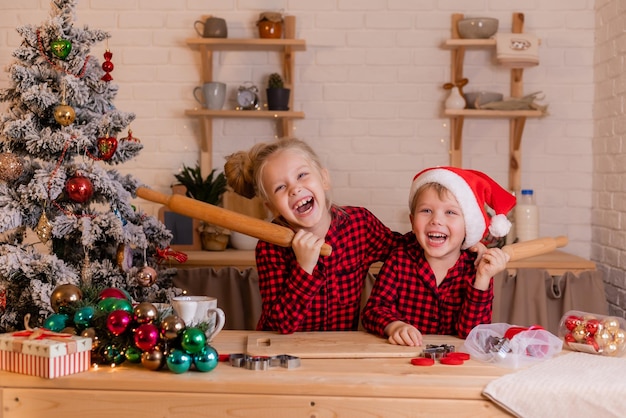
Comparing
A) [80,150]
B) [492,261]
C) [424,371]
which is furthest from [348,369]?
[80,150]

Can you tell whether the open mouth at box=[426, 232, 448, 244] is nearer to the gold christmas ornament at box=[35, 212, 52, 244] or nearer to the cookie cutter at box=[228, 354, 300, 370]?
the cookie cutter at box=[228, 354, 300, 370]

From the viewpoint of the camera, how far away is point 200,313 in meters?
1.64

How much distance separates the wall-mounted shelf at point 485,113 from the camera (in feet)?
12.4

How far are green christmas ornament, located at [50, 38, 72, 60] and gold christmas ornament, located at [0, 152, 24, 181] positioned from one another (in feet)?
1.06

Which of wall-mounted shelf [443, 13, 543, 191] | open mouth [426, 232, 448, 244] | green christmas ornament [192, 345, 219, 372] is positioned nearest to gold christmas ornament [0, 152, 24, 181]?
green christmas ornament [192, 345, 219, 372]

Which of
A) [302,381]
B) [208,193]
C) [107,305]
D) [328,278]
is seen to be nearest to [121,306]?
[107,305]

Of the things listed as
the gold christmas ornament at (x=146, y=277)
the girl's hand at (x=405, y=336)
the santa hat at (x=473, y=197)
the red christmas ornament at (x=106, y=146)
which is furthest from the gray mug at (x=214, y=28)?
the girl's hand at (x=405, y=336)

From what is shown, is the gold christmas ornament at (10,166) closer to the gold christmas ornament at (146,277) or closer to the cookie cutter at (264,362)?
the gold christmas ornament at (146,277)

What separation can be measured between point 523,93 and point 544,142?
0.28 metres

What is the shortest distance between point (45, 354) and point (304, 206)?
85cm

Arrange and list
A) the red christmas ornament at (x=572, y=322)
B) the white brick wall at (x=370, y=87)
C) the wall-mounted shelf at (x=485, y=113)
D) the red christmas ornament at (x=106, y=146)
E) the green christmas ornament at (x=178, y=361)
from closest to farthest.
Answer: the green christmas ornament at (x=178, y=361) → the red christmas ornament at (x=572, y=322) → the red christmas ornament at (x=106, y=146) → the wall-mounted shelf at (x=485, y=113) → the white brick wall at (x=370, y=87)

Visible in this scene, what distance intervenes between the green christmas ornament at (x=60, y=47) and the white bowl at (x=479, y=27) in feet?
7.24

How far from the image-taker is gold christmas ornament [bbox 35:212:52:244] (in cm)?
222

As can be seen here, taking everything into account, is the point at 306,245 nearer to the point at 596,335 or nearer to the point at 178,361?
the point at 178,361
